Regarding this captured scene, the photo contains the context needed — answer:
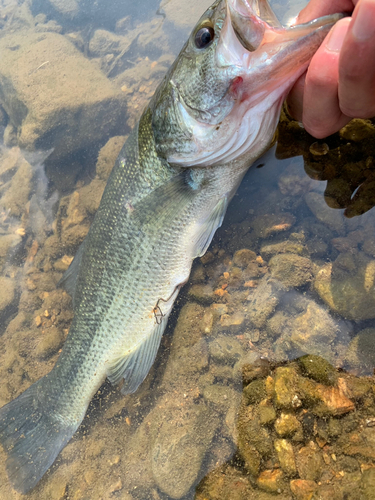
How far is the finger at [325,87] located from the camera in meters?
1.56

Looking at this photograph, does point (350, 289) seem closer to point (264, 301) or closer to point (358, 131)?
point (264, 301)

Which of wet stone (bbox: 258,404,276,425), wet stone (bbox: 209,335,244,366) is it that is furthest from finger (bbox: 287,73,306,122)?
wet stone (bbox: 258,404,276,425)

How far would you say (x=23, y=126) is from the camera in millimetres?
4871

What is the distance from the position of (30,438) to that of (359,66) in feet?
13.5

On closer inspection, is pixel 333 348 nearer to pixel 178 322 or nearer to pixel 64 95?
pixel 178 322

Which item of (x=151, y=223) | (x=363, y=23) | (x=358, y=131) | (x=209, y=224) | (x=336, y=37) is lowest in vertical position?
(x=209, y=224)

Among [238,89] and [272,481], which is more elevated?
→ [238,89]

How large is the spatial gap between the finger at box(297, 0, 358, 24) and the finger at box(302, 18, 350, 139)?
1.70ft

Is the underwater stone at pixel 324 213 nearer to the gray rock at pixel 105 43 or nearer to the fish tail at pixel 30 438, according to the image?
the fish tail at pixel 30 438

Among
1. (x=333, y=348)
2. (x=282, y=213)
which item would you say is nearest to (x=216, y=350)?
(x=333, y=348)

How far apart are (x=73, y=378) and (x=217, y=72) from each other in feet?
9.81

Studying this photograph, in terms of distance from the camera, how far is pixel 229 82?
190 cm

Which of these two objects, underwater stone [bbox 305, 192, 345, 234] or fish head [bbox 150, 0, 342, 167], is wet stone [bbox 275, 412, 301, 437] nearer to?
underwater stone [bbox 305, 192, 345, 234]

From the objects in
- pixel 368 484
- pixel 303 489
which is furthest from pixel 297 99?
pixel 303 489
